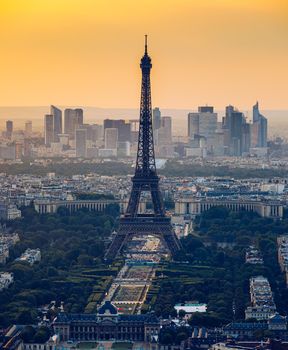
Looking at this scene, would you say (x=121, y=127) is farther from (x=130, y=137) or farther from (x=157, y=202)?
(x=157, y=202)

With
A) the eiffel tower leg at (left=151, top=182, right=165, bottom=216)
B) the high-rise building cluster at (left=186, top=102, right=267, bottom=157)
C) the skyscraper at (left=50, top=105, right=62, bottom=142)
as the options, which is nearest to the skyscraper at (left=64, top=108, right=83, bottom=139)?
the skyscraper at (left=50, top=105, right=62, bottom=142)

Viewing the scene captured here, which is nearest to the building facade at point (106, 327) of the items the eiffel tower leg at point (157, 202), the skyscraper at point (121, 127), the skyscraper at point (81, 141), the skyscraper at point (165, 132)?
the eiffel tower leg at point (157, 202)

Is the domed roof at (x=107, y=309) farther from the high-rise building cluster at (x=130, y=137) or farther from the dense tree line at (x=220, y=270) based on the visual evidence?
the high-rise building cluster at (x=130, y=137)

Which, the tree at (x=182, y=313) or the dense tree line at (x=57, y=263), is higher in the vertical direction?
the dense tree line at (x=57, y=263)

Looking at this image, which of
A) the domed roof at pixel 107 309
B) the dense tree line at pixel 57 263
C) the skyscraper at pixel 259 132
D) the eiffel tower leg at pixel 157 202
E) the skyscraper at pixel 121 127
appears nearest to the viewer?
the domed roof at pixel 107 309

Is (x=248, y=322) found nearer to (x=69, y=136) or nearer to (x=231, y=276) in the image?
(x=231, y=276)

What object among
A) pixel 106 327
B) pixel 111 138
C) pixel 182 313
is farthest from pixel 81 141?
pixel 106 327

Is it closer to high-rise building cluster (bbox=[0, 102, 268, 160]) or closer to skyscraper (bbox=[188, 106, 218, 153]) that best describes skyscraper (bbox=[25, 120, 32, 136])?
high-rise building cluster (bbox=[0, 102, 268, 160])
